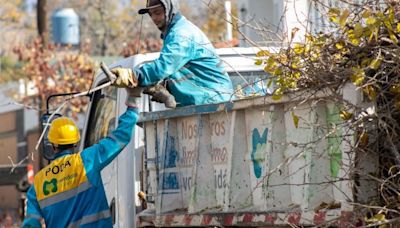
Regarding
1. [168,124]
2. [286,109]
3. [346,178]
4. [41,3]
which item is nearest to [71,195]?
[168,124]

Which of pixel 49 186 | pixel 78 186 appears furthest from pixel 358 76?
pixel 49 186

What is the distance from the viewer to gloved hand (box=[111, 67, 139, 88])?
7.41 meters

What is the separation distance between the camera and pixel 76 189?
7.86 m

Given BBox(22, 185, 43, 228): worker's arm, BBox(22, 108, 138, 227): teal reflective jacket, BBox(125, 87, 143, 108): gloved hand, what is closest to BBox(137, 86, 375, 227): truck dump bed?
BBox(125, 87, 143, 108): gloved hand

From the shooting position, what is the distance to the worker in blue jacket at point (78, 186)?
7.71 m

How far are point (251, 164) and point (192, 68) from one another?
5.52 feet

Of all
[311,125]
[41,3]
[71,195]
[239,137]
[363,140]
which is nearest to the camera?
[363,140]

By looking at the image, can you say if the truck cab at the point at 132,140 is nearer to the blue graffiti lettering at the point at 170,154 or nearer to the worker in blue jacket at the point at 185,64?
the worker in blue jacket at the point at 185,64

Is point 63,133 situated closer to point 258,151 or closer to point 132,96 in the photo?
point 132,96

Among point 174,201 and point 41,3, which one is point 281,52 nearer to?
point 174,201

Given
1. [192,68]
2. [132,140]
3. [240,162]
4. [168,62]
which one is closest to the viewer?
[240,162]

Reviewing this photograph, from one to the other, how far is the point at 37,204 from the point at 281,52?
9.00 ft

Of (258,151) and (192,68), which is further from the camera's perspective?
(192,68)

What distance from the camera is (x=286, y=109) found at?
6.24 metres
